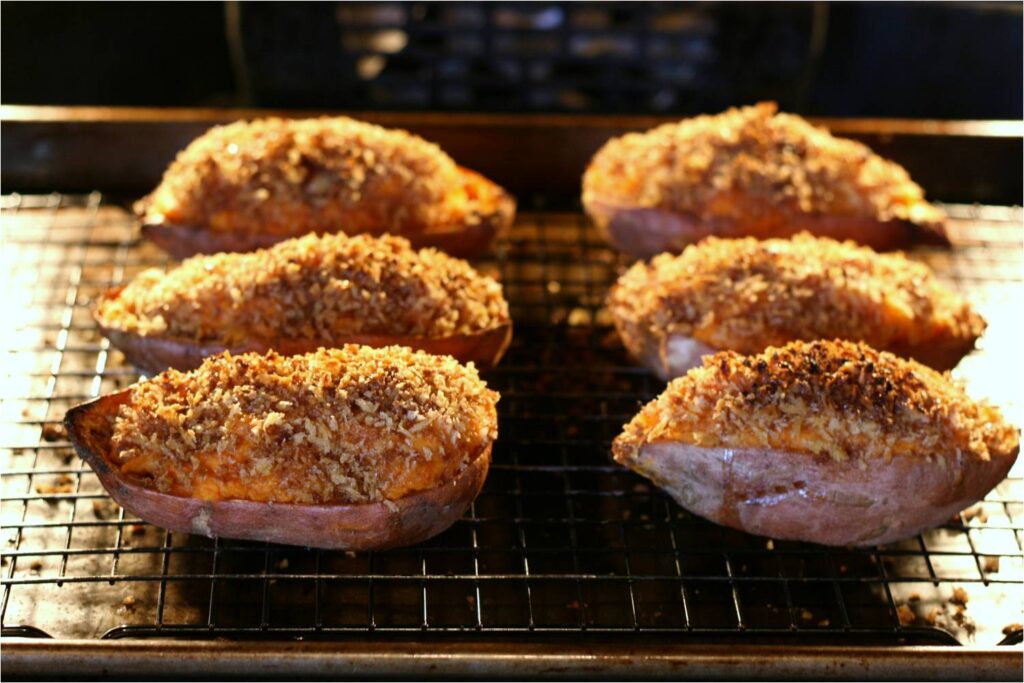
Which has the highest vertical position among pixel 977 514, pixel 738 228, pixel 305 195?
pixel 305 195

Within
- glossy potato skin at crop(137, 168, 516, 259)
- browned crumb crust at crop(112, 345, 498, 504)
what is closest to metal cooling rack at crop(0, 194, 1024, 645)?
browned crumb crust at crop(112, 345, 498, 504)

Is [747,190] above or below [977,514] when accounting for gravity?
above

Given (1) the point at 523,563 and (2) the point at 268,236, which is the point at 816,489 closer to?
(1) the point at 523,563

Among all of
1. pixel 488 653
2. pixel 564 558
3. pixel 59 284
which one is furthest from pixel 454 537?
pixel 59 284

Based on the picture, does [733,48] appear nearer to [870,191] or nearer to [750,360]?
[870,191]

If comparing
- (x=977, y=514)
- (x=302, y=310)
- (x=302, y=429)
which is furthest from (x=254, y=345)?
(x=977, y=514)

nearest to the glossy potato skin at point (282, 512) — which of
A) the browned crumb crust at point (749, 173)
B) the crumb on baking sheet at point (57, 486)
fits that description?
the crumb on baking sheet at point (57, 486)
